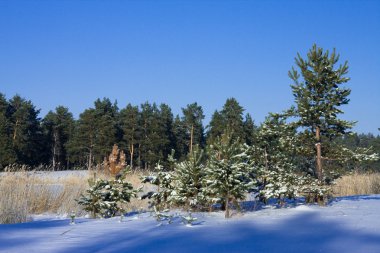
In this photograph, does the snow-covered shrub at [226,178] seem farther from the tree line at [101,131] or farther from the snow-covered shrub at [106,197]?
the tree line at [101,131]

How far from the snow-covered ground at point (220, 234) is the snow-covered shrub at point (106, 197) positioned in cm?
69

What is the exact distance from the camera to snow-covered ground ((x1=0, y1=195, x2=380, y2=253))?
3285 mm

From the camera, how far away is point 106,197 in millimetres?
5934

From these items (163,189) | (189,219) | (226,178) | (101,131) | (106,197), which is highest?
(101,131)

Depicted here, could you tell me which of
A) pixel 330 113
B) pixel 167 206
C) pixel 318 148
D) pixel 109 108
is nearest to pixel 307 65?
pixel 330 113

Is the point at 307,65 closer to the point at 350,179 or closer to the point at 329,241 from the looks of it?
the point at 329,241

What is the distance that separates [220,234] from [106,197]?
265 cm

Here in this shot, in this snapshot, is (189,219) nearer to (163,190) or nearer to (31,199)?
(163,190)

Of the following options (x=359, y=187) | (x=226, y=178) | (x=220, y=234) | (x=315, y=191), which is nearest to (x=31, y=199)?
(x=226, y=178)

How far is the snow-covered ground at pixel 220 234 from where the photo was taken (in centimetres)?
329

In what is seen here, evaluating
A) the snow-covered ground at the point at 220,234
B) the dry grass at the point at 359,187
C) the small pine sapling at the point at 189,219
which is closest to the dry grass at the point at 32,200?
the snow-covered ground at the point at 220,234

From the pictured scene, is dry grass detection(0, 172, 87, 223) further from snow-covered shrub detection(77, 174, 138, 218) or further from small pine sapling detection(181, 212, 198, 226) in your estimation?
small pine sapling detection(181, 212, 198, 226)

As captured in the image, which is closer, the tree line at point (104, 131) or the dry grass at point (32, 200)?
the dry grass at point (32, 200)

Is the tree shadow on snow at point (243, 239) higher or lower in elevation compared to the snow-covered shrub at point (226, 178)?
lower
